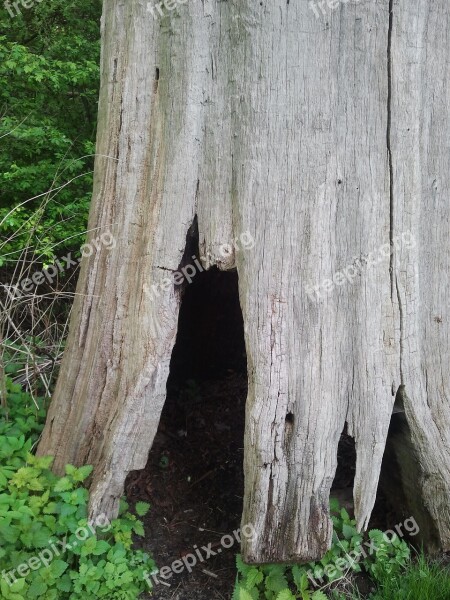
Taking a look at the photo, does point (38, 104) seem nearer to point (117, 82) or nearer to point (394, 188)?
point (117, 82)

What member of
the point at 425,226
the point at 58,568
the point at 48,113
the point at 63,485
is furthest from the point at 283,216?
the point at 48,113

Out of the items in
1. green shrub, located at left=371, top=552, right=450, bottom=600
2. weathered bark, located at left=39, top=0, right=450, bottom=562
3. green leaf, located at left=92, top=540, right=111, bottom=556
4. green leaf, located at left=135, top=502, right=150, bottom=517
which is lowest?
green shrub, located at left=371, top=552, right=450, bottom=600

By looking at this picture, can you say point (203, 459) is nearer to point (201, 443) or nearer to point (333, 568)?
point (201, 443)

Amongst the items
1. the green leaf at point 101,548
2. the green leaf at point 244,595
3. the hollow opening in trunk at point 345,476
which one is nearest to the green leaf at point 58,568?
the green leaf at point 101,548

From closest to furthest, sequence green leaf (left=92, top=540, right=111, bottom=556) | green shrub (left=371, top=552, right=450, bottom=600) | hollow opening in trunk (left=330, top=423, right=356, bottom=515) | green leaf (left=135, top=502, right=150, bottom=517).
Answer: green leaf (left=92, top=540, right=111, bottom=556) < green shrub (left=371, top=552, right=450, bottom=600) < green leaf (left=135, top=502, right=150, bottom=517) < hollow opening in trunk (left=330, top=423, right=356, bottom=515)

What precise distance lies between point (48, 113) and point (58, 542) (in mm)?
5052

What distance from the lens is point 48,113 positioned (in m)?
6.11

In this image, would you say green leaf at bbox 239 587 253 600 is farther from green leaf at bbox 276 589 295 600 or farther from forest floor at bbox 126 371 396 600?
forest floor at bbox 126 371 396 600

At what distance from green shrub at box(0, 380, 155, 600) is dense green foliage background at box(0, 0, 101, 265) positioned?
2.46 metres

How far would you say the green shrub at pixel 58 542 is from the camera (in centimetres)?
227

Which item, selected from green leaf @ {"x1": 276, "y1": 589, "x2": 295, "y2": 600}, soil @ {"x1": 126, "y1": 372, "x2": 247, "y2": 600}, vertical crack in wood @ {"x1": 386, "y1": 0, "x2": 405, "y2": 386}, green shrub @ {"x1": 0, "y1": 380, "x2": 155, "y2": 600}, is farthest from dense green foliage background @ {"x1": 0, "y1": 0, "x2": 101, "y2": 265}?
green leaf @ {"x1": 276, "y1": 589, "x2": 295, "y2": 600}

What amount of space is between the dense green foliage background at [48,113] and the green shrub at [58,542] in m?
2.46

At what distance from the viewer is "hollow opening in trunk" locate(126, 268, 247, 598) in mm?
2887

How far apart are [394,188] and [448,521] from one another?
163 cm
